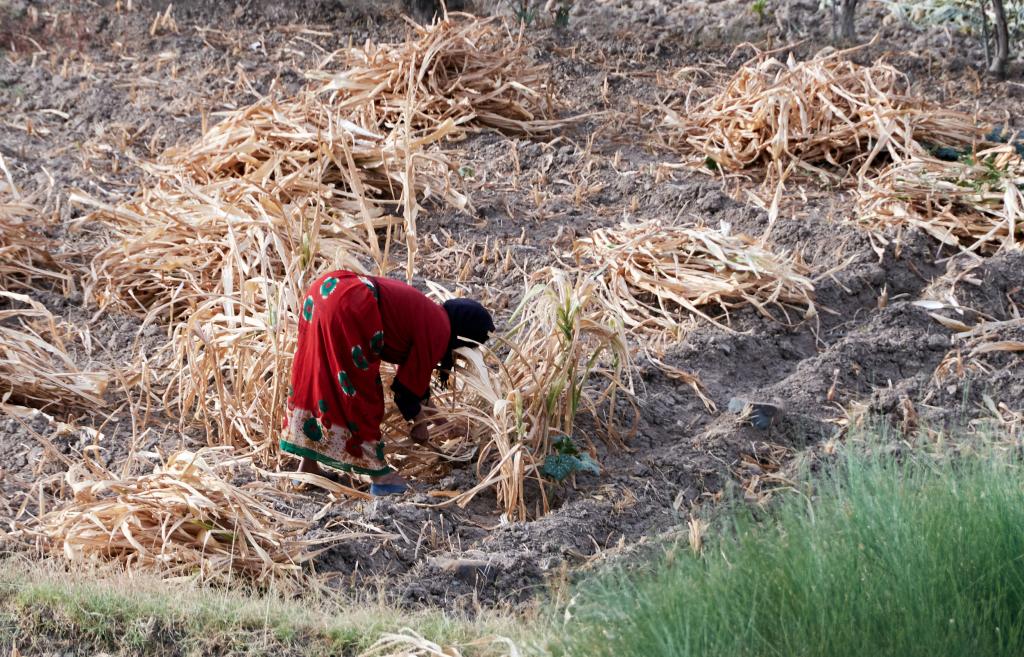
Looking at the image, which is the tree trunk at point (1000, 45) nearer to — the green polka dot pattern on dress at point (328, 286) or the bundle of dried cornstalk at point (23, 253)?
the green polka dot pattern on dress at point (328, 286)

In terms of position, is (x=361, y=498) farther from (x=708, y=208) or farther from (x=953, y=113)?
(x=953, y=113)

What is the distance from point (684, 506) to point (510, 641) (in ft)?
4.84

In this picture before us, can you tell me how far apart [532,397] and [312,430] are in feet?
2.55

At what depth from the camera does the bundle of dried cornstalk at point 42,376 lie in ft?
15.4

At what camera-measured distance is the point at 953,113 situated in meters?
7.01

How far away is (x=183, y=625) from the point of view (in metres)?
3.16

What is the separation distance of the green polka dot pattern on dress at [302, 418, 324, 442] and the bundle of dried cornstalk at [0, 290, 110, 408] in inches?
38.2

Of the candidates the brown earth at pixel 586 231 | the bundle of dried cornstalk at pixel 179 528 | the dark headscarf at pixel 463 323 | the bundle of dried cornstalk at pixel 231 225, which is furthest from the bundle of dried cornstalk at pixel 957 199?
the bundle of dried cornstalk at pixel 179 528

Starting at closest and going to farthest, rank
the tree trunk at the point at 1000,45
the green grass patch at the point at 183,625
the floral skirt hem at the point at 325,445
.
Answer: the green grass patch at the point at 183,625, the floral skirt hem at the point at 325,445, the tree trunk at the point at 1000,45

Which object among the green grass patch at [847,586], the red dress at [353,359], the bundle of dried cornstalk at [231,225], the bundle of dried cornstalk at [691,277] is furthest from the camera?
the bundle of dried cornstalk at [691,277]

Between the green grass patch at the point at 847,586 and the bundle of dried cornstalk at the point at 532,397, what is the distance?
3.69 ft

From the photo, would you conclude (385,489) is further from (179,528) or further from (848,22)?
(848,22)

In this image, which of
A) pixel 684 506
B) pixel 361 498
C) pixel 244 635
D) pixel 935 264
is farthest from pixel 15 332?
pixel 935 264

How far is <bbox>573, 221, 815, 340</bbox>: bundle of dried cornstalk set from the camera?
215 inches
